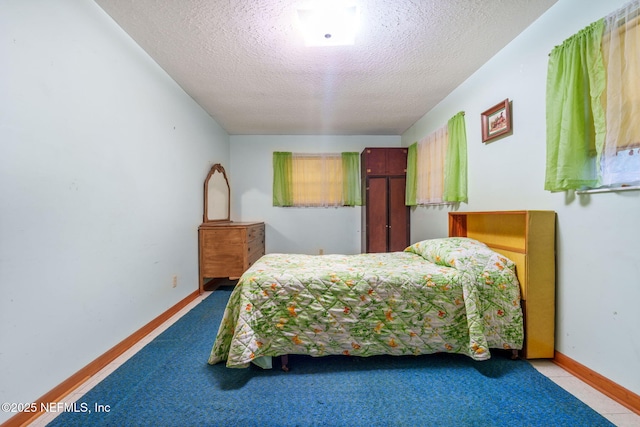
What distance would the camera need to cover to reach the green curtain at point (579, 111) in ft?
4.31

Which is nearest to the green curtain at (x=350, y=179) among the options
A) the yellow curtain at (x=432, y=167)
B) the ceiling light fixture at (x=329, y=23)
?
the yellow curtain at (x=432, y=167)

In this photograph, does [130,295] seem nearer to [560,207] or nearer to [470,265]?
[470,265]

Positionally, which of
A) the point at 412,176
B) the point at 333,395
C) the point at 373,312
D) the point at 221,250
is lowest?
the point at 333,395

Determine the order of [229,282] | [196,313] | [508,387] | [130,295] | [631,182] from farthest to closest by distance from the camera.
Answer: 1. [229,282]
2. [196,313]
3. [130,295]
4. [508,387]
5. [631,182]

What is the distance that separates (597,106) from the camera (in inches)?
51.6

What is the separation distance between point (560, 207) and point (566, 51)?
37.1 inches

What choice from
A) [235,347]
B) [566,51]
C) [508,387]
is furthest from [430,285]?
[566,51]

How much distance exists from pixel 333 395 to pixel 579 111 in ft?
7.03

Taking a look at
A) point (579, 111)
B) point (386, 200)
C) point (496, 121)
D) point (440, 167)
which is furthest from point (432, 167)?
point (579, 111)

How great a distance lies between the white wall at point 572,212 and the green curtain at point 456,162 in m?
0.22

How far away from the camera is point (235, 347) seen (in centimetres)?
141

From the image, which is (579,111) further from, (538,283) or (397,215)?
(397,215)

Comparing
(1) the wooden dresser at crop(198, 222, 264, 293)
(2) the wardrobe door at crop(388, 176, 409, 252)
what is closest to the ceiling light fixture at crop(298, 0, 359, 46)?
(1) the wooden dresser at crop(198, 222, 264, 293)

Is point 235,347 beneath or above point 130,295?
beneath
